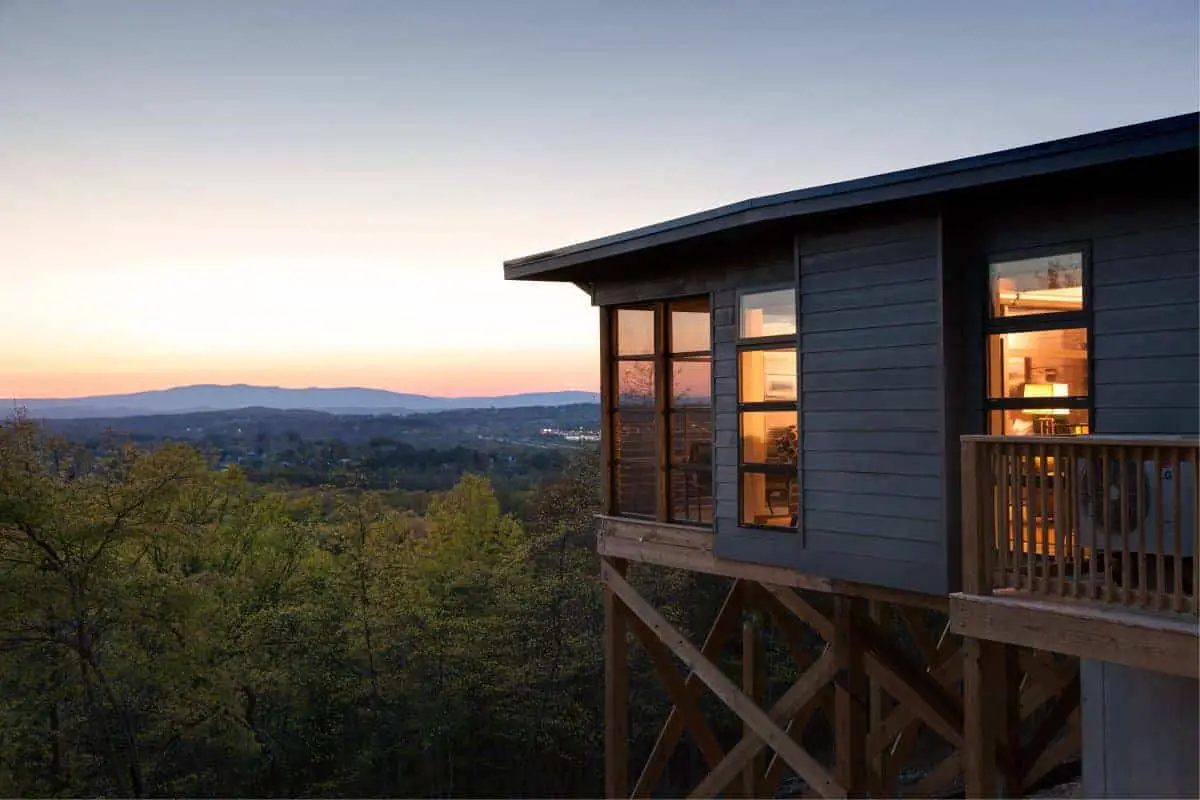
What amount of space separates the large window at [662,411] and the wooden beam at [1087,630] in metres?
3.24

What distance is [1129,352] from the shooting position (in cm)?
559

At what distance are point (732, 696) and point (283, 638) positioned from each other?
1240cm

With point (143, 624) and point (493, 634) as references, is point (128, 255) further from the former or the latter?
point (493, 634)

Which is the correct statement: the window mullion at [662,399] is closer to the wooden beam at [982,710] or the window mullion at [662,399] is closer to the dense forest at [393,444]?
the wooden beam at [982,710]

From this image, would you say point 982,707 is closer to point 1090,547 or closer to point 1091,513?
point 1090,547

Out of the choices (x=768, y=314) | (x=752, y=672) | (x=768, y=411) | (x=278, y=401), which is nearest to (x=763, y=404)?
(x=768, y=411)

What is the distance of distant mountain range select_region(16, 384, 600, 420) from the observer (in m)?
30.5

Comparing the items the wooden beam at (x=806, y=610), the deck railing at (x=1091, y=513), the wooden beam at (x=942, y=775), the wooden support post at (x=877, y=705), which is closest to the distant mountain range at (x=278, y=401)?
the wooden support post at (x=877, y=705)

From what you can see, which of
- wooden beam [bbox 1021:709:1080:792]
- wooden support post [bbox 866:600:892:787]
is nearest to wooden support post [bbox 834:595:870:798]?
wooden beam [bbox 1021:709:1080:792]

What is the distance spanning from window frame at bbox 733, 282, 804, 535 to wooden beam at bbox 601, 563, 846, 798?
1.49 metres

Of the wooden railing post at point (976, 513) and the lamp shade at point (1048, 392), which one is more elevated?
the lamp shade at point (1048, 392)

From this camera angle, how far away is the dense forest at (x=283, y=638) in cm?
1246

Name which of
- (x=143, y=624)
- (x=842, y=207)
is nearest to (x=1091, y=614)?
(x=842, y=207)

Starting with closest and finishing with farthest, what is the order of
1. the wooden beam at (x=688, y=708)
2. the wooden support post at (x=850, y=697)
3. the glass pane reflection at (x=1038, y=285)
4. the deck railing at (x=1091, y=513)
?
the deck railing at (x=1091, y=513)
the glass pane reflection at (x=1038, y=285)
the wooden support post at (x=850, y=697)
the wooden beam at (x=688, y=708)
